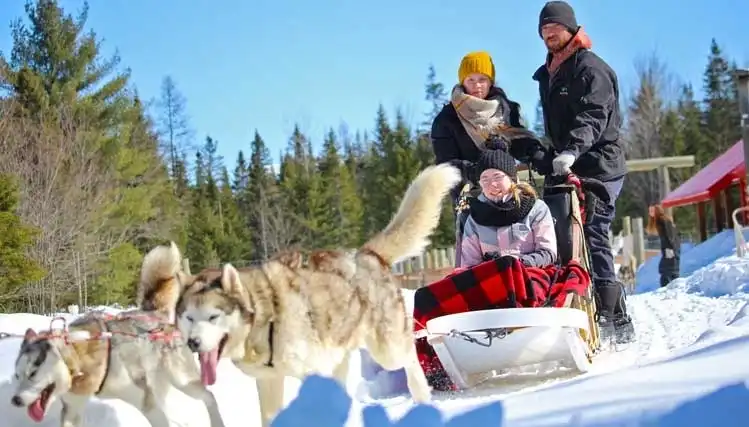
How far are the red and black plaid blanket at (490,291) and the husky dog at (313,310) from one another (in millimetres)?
452

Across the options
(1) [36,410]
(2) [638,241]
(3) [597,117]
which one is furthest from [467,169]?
(2) [638,241]

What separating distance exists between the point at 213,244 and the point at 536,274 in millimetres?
28641

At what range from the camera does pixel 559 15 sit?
543 cm

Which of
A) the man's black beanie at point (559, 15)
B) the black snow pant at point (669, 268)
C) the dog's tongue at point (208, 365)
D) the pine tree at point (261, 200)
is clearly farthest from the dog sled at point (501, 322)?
the pine tree at point (261, 200)

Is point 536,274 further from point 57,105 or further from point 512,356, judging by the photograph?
point 57,105

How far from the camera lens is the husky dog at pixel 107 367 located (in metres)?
2.99

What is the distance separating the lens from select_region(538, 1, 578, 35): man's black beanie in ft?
17.8

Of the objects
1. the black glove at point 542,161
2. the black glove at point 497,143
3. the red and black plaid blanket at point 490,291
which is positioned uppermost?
the black glove at point 497,143

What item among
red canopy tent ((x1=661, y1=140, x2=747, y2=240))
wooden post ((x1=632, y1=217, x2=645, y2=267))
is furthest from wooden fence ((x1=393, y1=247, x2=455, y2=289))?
red canopy tent ((x1=661, y1=140, x2=747, y2=240))

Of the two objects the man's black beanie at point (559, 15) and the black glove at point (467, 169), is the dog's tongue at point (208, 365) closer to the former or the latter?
the black glove at point (467, 169)

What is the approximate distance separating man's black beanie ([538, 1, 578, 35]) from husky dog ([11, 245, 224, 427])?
3.48 meters

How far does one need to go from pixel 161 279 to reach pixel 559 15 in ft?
11.5

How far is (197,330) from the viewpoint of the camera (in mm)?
2908

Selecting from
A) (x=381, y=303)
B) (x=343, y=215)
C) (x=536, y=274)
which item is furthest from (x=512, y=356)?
(x=343, y=215)
